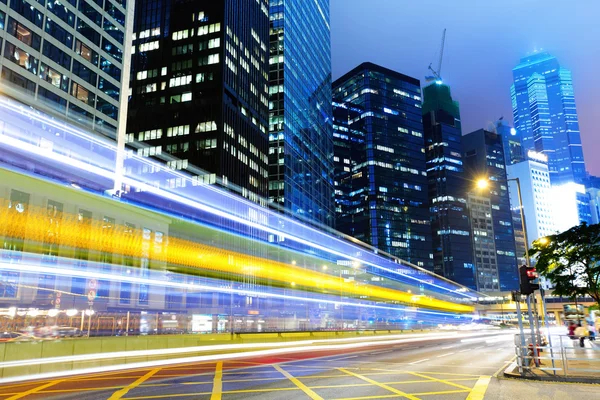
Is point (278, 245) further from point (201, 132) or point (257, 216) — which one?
point (201, 132)

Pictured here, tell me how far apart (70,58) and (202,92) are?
38.2 m

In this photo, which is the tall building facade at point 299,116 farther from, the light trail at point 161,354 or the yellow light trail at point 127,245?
the yellow light trail at point 127,245

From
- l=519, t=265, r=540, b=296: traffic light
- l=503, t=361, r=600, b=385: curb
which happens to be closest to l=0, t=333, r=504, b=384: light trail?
l=519, t=265, r=540, b=296: traffic light

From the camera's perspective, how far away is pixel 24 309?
31984 mm

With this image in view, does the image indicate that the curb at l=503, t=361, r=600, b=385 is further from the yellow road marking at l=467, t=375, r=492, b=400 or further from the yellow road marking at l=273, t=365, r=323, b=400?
the yellow road marking at l=273, t=365, r=323, b=400

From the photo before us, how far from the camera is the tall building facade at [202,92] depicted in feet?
350

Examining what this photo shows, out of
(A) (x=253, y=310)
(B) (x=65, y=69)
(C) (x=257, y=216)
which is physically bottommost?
(A) (x=253, y=310)

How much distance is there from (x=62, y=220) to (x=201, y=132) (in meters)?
89.6

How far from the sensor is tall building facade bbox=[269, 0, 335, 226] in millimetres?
122938

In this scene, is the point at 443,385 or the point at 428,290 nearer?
the point at 443,385

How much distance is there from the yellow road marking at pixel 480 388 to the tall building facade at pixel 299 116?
9861 cm

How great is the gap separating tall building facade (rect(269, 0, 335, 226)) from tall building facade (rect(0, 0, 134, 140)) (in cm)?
4638

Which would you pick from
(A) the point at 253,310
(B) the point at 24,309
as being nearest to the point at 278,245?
(A) the point at 253,310

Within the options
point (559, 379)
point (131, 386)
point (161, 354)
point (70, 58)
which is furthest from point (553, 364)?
point (70, 58)
